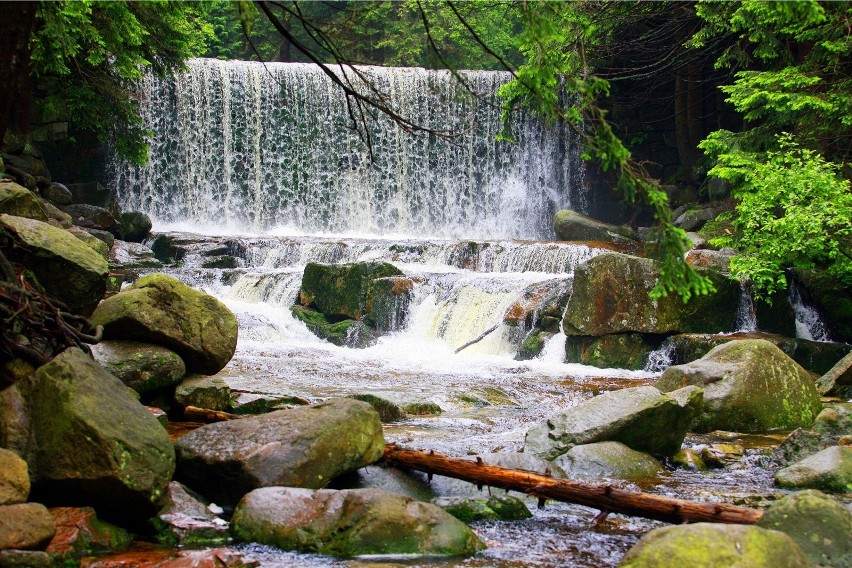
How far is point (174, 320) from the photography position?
833cm

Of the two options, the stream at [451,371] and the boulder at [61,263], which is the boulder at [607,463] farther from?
the boulder at [61,263]

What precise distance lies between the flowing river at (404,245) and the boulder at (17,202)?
3.09 meters

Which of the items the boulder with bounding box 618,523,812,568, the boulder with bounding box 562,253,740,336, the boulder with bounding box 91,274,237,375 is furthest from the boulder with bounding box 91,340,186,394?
the boulder with bounding box 562,253,740,336

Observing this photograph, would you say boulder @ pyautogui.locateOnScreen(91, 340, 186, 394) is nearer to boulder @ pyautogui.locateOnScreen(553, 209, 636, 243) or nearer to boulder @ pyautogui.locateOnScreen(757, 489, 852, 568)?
boulder @ pyautogui.locateOnScreen(757, 489, 852, 568)

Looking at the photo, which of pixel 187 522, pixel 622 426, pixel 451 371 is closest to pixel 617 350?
pixel 451 371

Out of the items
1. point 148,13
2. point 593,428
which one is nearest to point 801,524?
point 593,428

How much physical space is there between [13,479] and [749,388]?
24.7ft

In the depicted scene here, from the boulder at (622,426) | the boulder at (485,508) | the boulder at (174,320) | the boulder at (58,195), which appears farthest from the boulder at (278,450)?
the boulder at (58,195)

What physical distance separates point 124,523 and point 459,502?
7.56 ft

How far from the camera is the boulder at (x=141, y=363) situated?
7.80 metres

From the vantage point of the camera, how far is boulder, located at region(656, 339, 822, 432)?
30.1 ft

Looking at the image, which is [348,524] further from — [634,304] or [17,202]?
[634,304]

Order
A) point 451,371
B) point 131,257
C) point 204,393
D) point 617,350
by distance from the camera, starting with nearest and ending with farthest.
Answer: point 204,393 < point 451,371 < point 617,350 < point 131,257

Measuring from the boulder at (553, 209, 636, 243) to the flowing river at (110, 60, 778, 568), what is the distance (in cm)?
139
